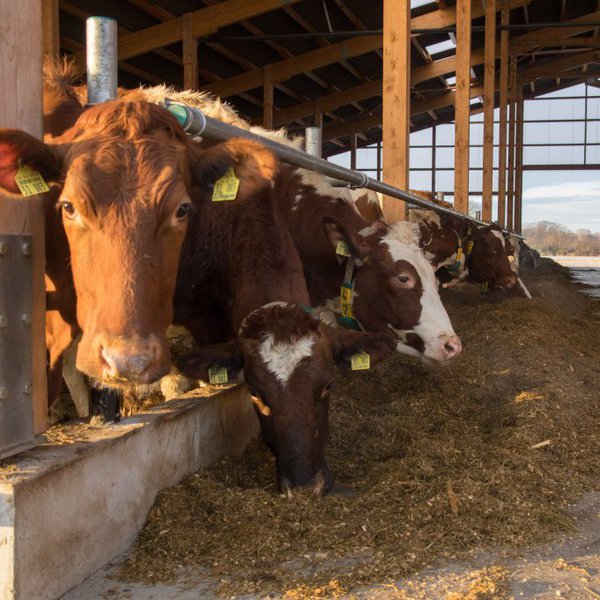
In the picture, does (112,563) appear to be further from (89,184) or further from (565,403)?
(565,403)

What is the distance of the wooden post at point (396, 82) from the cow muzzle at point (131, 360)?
3.79m

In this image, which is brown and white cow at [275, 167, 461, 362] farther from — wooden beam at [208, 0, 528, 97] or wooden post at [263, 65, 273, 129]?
wooden beam at [208, 0, 528, 97]

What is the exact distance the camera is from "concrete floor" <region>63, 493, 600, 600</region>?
2.27 metres

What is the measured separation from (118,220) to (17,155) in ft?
1.17

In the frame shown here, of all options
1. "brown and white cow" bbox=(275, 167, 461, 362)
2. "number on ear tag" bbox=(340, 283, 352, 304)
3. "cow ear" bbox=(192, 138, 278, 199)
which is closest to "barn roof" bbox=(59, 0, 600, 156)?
"brown and white cow" bbox=(275, 167, 461, 362)

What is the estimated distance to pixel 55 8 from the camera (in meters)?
6.07

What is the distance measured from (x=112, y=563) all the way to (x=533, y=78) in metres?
25.4

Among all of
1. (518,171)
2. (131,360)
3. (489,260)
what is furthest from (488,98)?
(518,171)

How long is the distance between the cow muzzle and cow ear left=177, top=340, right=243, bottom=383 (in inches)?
44.8

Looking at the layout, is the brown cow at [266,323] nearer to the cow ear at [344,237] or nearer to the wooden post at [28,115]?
the wooden post at [28,115]

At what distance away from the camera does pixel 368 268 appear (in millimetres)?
5129

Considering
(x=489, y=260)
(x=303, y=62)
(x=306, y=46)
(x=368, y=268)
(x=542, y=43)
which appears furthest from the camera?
(x=542, y=43)

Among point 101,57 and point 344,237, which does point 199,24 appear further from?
point 101,57

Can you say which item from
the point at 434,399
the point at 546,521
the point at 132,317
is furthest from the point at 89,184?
the point at 434,399
